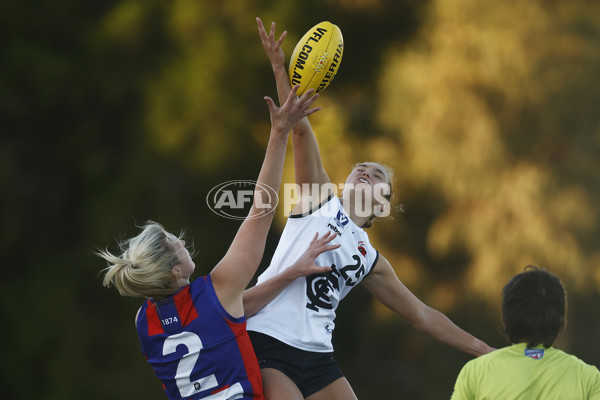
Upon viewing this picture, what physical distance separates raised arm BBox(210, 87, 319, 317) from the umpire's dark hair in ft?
3.34

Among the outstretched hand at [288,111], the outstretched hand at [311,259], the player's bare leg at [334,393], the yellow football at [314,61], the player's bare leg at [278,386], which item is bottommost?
the player's bare leg at [334,393]

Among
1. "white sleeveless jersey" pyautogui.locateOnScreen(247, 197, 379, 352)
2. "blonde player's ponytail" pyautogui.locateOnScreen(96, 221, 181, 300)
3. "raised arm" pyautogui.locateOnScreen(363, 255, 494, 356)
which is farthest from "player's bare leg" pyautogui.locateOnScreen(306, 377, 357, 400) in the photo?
"blonde player's ponytail" pyautogui.locateOnScreen(96, 221, 181, 300)

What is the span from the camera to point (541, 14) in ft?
33.8

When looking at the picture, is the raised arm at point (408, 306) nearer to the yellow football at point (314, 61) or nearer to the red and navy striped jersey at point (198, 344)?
the yellow football at point (314, 61)

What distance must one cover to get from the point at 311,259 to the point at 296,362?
538 mm

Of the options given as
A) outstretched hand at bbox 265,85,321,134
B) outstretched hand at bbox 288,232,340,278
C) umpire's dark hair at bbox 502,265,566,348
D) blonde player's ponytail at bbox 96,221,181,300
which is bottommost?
umpire's dark hair at bbox 502,265,566,348

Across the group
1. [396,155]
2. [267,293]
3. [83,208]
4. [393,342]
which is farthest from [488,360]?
[83,208]

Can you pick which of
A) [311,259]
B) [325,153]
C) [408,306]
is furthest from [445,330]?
[325,153]

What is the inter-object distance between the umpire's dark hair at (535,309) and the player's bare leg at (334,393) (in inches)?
51.0

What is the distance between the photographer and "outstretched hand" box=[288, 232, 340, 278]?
12.4 feet

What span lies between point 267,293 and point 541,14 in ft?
25.4

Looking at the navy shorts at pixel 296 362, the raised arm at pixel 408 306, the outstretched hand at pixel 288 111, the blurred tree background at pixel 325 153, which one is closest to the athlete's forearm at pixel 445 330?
the raised arm at pixel 408 306

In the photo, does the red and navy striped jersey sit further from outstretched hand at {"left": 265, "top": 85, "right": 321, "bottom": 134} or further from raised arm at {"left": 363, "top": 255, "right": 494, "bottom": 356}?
raised arm at {"left": 363, "top": 255, "right": 494, "bottom": 356}

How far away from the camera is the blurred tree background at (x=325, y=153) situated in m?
9.96
